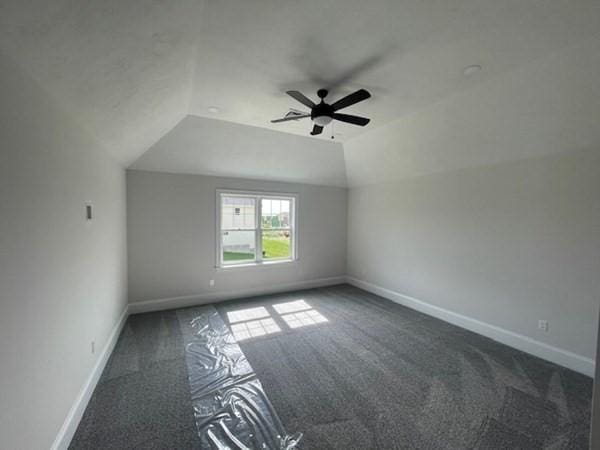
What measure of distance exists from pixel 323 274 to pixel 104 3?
207 inches

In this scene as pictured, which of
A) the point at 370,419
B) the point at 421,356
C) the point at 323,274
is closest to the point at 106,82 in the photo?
the point at 370,419

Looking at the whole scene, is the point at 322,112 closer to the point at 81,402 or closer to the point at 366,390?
the point at 366,390

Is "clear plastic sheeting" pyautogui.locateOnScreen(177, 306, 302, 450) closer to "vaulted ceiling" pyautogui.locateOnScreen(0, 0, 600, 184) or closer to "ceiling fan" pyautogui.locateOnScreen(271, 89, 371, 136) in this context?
"vaulted ceiling" pyautogui.locateOnScreen(0, 0, 600, 184)

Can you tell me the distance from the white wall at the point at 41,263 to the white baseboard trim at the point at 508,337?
4.39m

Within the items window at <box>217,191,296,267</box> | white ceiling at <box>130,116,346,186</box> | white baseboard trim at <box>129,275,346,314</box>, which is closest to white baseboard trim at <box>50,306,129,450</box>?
white baseboard trim at <box>129,275,346,314</box>

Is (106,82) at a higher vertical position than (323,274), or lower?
higher

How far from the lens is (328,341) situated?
3191 mm

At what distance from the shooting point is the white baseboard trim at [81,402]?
1.63 metres

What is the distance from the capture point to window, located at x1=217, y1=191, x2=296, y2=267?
4.78 m

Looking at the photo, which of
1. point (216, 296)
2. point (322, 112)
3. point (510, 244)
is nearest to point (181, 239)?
point (216, 296)

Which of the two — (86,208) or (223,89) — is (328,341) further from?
(223,89)

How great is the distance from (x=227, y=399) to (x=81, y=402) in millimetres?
1115

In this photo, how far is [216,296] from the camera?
179 inches

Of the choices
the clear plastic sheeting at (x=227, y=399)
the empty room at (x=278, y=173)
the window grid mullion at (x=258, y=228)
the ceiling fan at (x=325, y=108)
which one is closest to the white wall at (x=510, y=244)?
the empty room at (x=278, y=173)
